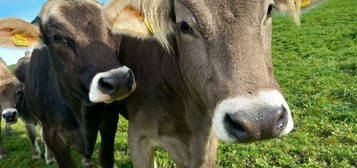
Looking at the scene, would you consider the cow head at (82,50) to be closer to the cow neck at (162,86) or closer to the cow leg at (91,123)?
the cow leg at (91,123)

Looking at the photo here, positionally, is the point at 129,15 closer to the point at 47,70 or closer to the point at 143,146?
the point at 143,146

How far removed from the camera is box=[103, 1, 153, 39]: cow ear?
317cm

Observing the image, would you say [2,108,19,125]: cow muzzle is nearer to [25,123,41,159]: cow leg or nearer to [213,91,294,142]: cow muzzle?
[25,123,41,159]: cow leg

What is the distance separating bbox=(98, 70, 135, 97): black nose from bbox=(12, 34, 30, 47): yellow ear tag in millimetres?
1683

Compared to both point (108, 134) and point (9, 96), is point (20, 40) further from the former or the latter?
point (9, 96)

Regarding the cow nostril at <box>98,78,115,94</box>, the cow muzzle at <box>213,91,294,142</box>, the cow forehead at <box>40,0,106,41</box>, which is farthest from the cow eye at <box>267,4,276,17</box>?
the cow forehead at <box>40,0,106,41</box>

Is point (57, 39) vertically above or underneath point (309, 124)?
above

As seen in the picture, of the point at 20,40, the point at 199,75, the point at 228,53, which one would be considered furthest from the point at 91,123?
the point at 228,53

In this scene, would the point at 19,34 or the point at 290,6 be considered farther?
the point at 19,34

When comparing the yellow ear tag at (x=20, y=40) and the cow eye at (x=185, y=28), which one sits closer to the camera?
the cow eye at (x=185, y=28)

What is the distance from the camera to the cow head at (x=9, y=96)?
7219 millimetres

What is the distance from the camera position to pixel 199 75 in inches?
108

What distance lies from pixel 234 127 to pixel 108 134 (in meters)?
2.88

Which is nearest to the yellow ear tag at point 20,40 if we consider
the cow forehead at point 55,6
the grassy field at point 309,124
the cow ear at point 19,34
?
the cow ear at point 19,34
